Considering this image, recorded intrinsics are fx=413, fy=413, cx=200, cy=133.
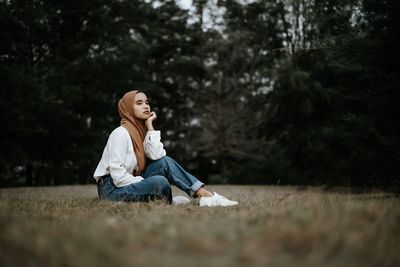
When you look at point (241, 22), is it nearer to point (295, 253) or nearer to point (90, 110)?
point (90, 110)

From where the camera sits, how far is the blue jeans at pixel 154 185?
464 cm

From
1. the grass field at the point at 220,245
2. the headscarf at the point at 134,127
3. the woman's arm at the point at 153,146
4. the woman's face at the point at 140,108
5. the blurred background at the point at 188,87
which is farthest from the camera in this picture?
the blurred background at the point at 188,87

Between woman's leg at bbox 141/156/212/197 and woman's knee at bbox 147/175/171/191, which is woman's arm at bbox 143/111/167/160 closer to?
woman's leg at bbox 141/156/212/197

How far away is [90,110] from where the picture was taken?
57.0 ft

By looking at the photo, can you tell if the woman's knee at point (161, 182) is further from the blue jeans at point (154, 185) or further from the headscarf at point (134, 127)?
the headscarf at point (134, 127)

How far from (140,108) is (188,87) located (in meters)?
15.7

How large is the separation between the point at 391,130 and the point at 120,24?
42.8 feet

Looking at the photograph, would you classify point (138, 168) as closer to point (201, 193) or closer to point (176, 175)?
point (176, 175)

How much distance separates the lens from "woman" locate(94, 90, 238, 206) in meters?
4.66

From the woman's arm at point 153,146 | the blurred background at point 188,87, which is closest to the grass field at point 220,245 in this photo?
the woman's arm at point 153,146

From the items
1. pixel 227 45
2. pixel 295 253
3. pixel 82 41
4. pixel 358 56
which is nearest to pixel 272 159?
pixel 227 45

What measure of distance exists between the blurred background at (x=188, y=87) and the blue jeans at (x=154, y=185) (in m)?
3.80

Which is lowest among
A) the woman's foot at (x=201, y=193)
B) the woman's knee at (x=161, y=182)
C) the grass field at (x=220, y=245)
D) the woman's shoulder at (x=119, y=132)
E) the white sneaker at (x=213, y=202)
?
the white sneaker at (x=213, y=202)

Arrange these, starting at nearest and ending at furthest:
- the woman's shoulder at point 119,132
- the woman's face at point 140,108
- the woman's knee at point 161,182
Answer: the woman's knee at point 161,182 < the woman's shoulder at point 119,132 < the woman's face at point 140,108
